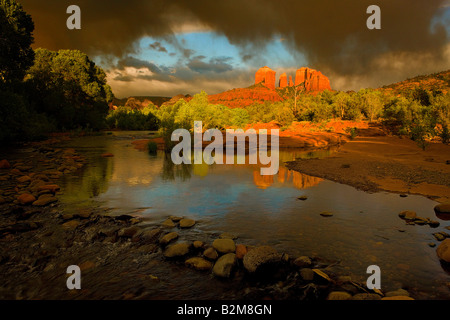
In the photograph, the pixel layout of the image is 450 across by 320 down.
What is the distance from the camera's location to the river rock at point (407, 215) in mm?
8156

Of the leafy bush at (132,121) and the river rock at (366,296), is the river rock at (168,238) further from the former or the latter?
the leafy bush at (132,121)

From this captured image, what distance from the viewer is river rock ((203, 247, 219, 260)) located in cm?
590

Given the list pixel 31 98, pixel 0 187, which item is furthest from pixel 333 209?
pixel 31 98

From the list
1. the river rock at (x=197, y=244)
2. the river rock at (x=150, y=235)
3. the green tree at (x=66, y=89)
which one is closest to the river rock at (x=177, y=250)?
the river rock at (x=197, y=244)

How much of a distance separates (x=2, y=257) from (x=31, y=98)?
4297 centimetres

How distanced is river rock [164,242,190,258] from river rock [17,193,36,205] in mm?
6901

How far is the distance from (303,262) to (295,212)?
3688mm

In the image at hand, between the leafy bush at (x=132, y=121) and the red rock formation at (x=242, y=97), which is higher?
the red rock formation at (x=242, y=97)

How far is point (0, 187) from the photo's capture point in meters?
11.1

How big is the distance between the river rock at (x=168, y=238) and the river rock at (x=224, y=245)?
124cm

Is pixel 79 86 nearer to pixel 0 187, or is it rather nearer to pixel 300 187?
pixel 0 187

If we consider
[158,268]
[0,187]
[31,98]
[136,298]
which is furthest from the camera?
[31,98]

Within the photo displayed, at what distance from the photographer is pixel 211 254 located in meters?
5.97
